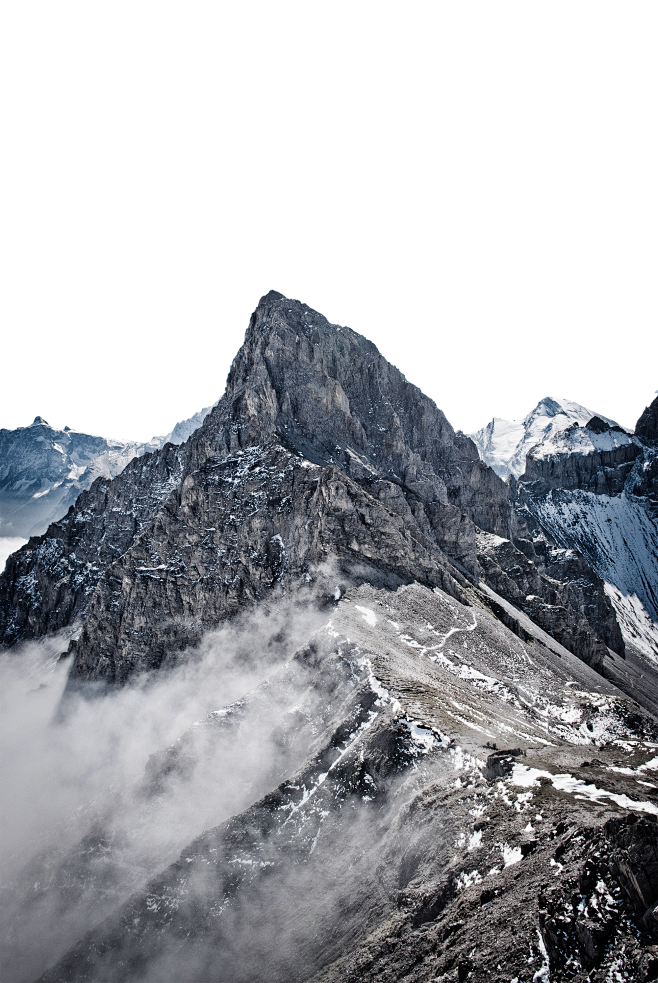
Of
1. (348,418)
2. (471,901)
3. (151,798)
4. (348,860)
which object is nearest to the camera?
(471,901)

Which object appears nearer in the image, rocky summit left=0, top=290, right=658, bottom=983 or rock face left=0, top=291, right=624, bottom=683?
rocky summit left=0, top=290, right=658, bottom=983

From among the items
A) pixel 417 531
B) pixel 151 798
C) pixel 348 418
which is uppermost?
pixel 348 418

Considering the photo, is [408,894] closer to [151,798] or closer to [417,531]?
[151,798]

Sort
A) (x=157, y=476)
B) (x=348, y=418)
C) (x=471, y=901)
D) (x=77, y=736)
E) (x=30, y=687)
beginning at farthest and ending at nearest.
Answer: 1. (x=157, y=476)
2. (x=30, y=687)
3. (x=348, y=418)
4. (x=77, y=736)
5. (x=471, y=901)

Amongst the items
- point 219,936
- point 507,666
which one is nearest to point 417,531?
point 507,666

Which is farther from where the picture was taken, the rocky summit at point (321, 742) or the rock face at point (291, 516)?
the rock face at point (291, 516)

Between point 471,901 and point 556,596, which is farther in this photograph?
point 556,596

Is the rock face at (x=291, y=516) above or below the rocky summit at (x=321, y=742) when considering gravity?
above

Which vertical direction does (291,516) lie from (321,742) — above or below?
above
